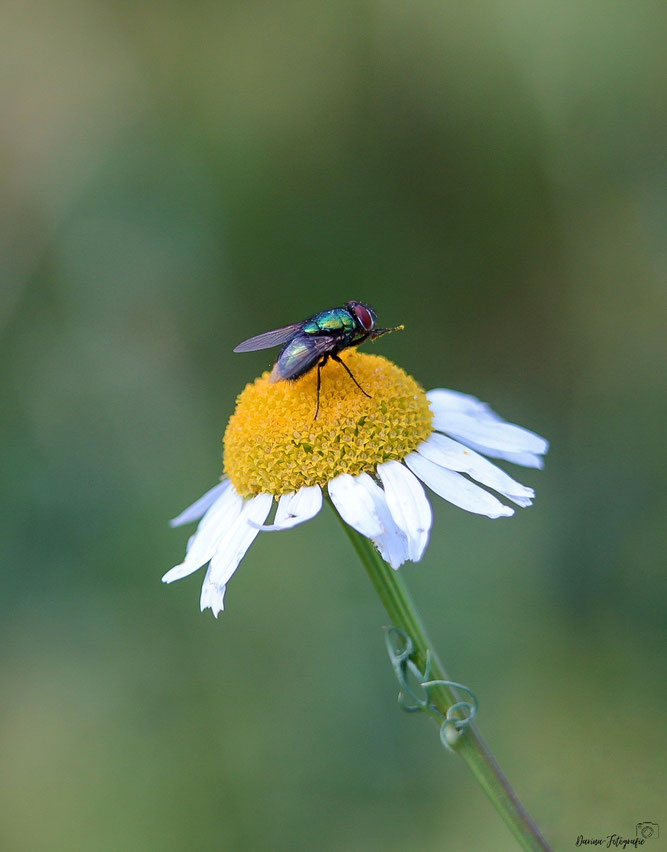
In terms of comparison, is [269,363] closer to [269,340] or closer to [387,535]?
[269,340]

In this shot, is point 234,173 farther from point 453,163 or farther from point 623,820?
point 623,820

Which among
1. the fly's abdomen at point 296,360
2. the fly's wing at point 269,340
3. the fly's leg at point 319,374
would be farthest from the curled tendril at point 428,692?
the fly's wing at point 269,340

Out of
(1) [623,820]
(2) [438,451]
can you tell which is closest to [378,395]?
(2) [438,451]

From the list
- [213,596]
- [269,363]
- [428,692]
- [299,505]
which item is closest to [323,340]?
[299,505]

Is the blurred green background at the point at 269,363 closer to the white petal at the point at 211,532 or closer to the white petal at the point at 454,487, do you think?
the white petal at the point at 454,487

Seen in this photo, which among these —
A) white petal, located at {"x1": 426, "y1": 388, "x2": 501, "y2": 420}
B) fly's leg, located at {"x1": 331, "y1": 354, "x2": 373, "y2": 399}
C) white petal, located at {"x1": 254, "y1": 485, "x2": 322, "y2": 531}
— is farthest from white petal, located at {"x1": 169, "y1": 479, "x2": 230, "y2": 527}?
white petal, located at {"x1": 426, "y1": 388, "x2": 501, "y2": 420}

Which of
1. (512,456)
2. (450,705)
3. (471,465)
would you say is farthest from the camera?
(512,456)
